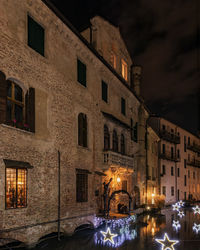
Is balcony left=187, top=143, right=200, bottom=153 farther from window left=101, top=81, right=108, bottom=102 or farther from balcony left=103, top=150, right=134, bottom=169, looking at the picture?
window left=101, top=81, right=108, bottom=102

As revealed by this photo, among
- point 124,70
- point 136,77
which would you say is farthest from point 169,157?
point 124,70

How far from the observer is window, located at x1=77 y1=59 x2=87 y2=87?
64.4ft

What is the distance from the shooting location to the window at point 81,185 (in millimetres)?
18562

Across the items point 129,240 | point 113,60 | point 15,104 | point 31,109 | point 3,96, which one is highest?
point 113,60

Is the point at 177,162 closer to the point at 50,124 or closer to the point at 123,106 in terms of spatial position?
the point at 123,106

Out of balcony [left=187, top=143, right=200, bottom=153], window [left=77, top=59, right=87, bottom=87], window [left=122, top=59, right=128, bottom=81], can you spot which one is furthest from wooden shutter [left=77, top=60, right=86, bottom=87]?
balcony [left=187, top=143, right=200, bottom=153]

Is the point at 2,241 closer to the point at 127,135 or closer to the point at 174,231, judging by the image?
the point at 174,231

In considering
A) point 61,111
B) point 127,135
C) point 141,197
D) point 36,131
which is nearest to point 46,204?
point 36,131

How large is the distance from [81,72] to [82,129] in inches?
152

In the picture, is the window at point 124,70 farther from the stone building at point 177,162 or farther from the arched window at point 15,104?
the arched window at point 15,104

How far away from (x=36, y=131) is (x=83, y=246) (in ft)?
20.6

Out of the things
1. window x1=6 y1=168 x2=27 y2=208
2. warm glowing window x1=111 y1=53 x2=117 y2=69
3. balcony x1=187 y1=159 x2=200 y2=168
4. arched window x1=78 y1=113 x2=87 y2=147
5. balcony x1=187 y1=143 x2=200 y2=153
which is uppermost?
warm glowing window x1=111 y1=53 x2=117 y2=69

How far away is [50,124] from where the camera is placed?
15930 millimetres

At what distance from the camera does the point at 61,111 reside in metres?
17.1
